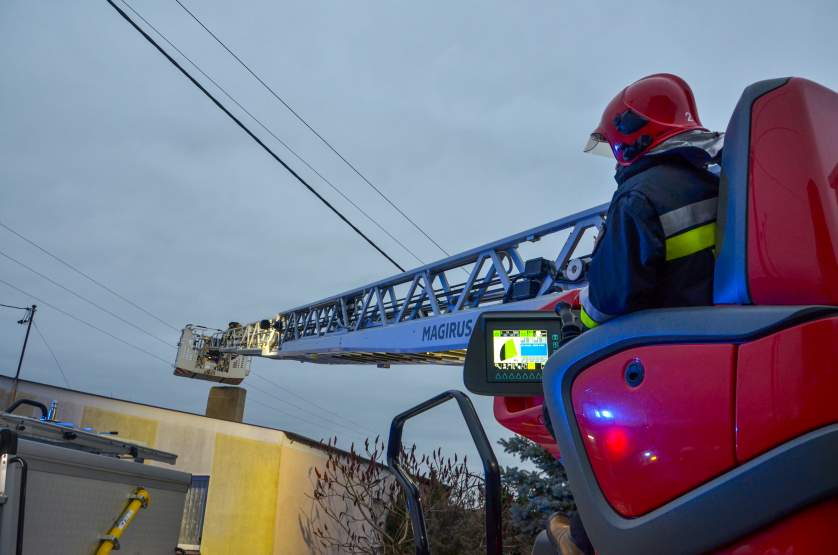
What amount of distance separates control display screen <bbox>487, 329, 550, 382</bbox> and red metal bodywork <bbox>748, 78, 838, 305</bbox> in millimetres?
646

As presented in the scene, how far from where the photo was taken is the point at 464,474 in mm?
7898

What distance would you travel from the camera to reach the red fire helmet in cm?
163

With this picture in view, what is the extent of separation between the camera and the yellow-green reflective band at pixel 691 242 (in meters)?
1.38

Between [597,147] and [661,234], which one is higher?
[597,147]

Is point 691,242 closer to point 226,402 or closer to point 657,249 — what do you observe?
point 657,249

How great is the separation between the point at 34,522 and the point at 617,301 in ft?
11.1

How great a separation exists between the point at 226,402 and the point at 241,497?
21.2ft

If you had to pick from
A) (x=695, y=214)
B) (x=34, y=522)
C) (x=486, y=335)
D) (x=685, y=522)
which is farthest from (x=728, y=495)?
(x=34, y=522)

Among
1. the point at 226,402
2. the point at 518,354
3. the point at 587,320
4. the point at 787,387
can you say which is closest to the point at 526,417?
the point at 518,354

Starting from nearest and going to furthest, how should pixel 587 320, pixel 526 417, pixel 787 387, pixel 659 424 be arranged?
pixel 787 387, pixel 659 424, pixel 587 320, pixel 526 417

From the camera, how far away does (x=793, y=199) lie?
1.20 m

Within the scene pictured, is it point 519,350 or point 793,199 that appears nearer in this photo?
point 793,199

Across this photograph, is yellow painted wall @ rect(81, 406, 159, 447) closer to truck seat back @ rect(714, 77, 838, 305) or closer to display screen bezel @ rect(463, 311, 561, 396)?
display screen bezel @ rect(463, 311, 561, 396)

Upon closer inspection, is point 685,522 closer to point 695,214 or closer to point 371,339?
point 695,214
